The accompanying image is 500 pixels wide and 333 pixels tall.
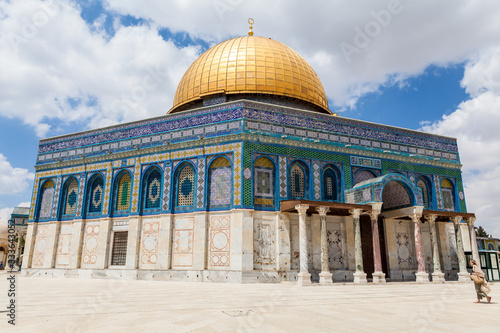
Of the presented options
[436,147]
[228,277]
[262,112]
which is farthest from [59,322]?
[436,147]

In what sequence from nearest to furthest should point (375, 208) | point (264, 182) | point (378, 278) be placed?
1. point (378, 278)
2. point (375, 208)
3. point (264, 182)

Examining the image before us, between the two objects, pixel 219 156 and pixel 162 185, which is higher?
pixel 219 156

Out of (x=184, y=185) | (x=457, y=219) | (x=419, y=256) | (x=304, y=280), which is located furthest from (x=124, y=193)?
(x=457, y=219)

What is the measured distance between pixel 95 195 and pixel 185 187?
627 centimetres

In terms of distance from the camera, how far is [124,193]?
2078 cm

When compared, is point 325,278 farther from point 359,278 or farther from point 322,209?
point 322,209

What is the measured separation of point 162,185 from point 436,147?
17242 mm

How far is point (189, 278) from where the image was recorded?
57.4ft

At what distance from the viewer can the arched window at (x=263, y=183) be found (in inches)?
706

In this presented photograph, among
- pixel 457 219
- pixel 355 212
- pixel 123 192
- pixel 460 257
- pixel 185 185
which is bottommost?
pixel 460 257

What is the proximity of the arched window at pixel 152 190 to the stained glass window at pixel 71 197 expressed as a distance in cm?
518

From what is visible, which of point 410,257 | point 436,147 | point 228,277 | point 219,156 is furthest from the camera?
point 436,147

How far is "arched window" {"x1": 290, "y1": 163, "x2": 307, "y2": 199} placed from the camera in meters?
18.9

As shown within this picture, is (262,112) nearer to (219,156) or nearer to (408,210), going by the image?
(219,156)
